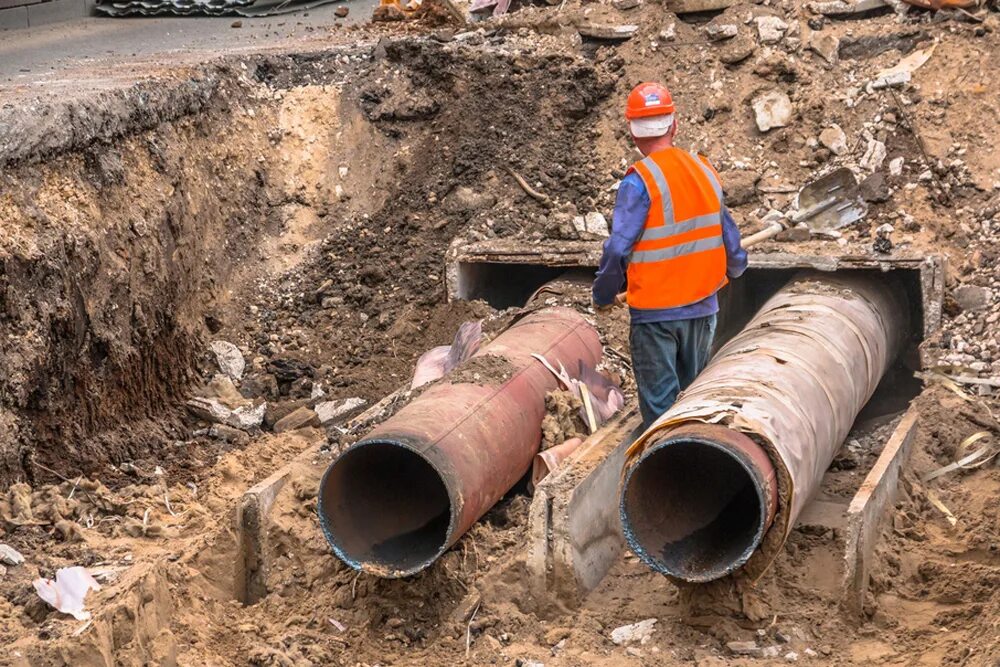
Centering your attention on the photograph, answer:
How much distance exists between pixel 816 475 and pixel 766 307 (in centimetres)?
161

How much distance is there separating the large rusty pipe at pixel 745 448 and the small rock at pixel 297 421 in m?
2.54

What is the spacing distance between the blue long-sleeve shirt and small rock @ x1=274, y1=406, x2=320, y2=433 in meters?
2.22

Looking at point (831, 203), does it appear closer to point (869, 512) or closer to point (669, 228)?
point (669, 228)

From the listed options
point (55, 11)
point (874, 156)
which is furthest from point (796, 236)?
point (55, 11)

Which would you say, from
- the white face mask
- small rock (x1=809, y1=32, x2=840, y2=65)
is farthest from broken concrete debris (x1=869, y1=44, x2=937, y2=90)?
the white face mask

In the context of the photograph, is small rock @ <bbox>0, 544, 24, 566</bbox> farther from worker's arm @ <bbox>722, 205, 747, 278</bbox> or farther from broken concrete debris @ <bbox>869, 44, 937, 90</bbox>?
broken concrete debris @ <bbox>869, 44, 937, 90</bbox>

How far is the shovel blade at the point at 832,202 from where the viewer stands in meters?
8.08

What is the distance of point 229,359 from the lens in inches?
314

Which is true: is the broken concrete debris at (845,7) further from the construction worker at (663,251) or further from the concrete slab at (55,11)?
the concrete slab at (55,11)

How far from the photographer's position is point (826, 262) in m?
7.46

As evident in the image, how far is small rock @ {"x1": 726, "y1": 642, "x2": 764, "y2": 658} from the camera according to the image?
16.9 ft

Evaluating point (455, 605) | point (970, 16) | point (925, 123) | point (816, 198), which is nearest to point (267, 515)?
point (455, 605)

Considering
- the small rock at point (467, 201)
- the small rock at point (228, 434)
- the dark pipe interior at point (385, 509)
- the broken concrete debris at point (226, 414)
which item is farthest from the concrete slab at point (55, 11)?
the dark pipe interior at point (385, 509)

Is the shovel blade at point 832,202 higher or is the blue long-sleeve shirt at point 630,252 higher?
the blue long-sleeve shirt at point 630,252
